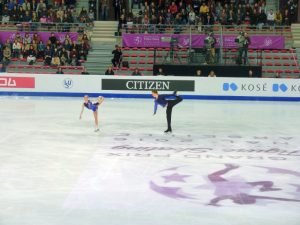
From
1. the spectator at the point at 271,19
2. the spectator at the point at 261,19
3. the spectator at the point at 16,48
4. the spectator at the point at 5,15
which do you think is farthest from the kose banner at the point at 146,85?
the spectator at the point at 5,15

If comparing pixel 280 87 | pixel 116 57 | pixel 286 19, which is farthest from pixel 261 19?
pixel 116 57

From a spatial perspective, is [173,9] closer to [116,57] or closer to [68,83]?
[116,57]

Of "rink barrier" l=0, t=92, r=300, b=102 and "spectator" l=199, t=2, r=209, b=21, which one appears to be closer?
"rink barrier" l=0, t=92, r=300, b=102

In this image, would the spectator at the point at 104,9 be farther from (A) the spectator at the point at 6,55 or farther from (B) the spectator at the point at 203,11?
(A) the spectator at the point at 6,55

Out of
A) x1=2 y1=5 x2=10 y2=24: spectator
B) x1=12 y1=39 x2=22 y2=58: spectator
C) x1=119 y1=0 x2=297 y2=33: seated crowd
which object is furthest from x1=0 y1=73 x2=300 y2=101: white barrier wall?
A: x1=2 y1=5 x2=10 y2=24: spectator

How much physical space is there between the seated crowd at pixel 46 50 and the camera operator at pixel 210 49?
5.23 meters

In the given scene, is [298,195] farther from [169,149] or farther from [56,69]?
[56,69]

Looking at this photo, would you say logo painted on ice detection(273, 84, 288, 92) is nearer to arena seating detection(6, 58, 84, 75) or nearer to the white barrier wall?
the white barrier wall

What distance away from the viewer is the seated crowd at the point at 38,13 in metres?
25.8

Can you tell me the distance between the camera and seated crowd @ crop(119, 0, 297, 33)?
83.7ft

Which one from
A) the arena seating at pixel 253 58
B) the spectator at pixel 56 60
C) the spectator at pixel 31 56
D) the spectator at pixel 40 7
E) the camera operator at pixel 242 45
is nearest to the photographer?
the camera operator at pixel 242 45

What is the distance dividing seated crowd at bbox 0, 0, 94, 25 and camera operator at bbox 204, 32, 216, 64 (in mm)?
6327

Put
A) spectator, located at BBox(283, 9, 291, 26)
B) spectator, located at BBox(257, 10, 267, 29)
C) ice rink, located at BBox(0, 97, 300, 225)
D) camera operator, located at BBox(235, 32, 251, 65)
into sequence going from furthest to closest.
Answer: spectator, located at BBox(283, 9, 291, 26) → spectator, located at BBox(257, 10, 267, 29) → camera operator, located at BBox(235, 32, 251, 65) → ice rink, located at BBox(0, 97, 300, 225)

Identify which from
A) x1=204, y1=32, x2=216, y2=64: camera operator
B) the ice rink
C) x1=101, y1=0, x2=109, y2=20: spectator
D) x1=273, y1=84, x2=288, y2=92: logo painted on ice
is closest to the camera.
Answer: the ice rink
